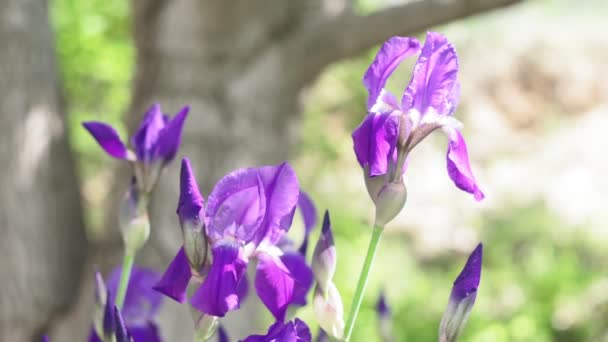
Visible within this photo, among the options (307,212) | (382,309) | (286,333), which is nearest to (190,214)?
(286,333)

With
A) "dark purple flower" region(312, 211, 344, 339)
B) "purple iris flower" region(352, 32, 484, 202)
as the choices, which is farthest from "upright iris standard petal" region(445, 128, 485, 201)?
"dark purple flower" region(312, 211, 344, 339)

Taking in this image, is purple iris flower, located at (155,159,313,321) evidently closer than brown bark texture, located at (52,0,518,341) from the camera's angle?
Yes

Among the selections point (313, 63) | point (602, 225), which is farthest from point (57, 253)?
point (602, 225)

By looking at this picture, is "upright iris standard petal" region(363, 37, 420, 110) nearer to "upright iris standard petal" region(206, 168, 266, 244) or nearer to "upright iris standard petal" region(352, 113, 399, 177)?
"upright iris standard petal" region(352, 113, 399, 177)

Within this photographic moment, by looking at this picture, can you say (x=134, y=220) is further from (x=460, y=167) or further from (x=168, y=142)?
Result: (x=460, y=167)

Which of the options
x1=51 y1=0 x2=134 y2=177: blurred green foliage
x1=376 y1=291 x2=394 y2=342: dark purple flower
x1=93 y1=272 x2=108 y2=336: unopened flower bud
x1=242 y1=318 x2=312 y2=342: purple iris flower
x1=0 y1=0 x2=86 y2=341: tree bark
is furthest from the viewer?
x1=51 y1=0 x2=134 y2=177: blurred green foliage

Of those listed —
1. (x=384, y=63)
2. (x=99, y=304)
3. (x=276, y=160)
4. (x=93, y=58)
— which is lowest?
(x=276, y=160)

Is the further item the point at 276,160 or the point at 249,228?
the point at 276,160
